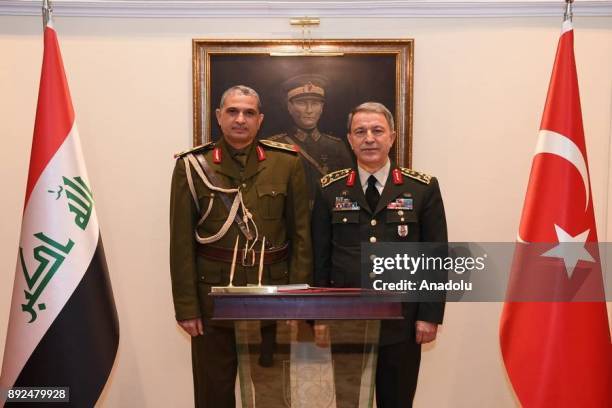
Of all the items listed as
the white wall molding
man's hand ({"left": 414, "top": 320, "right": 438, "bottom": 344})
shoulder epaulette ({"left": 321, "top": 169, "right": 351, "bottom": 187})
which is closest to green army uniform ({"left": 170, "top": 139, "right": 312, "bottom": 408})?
shoulder epaulette ({"left": 321, "top": 169, "right": 351, "bottom": 187})

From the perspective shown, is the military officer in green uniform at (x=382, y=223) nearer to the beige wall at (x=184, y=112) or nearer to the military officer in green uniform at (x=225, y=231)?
the military officer in green uniform at (x=225, y=231)

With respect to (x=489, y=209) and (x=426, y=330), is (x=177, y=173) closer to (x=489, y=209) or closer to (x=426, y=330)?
(x=426, y=330)

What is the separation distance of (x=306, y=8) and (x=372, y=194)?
1.12 meters

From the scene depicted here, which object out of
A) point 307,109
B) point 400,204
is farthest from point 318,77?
point 400,204

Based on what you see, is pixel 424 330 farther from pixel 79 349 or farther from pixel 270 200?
pixel 79 349

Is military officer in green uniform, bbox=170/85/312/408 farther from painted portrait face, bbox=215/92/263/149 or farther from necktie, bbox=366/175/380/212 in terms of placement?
necktie, bbox=366/175/380/212

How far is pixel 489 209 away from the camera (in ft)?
10.3

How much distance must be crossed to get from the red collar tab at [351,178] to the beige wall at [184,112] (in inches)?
25.8

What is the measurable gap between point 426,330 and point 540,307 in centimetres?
45

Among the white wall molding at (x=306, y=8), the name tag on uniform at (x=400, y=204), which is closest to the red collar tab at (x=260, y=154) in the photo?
the name tag on uniform at (x=400, y=204)

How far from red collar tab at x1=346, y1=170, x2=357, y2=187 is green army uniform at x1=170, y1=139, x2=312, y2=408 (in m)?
0.20

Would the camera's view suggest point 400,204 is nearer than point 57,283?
No

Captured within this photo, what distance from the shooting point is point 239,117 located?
8.21ft

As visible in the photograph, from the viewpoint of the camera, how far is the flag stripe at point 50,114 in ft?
7.95
